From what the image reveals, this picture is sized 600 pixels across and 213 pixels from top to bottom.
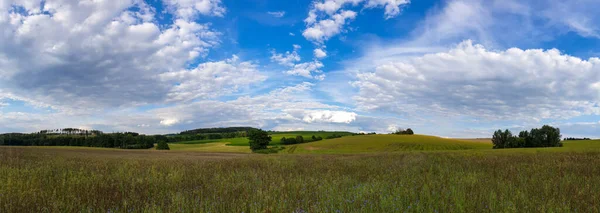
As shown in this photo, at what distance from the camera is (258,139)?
7544cm

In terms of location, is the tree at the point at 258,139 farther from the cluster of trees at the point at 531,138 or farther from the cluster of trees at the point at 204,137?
the cluster of trees at the point at 531,138

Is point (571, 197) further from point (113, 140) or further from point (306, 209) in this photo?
point (113, 140)

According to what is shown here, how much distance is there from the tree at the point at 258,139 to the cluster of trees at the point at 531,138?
54.6 meters

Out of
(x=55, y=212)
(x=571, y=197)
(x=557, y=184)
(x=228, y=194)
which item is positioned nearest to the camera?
(x=55, y=212)

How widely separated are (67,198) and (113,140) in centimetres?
9312

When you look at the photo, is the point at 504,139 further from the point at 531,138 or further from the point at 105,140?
the point at 105,140

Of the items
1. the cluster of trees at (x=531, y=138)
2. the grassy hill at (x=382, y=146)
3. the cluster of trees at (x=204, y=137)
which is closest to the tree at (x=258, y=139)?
the grassy hill at (x=382, y=146)

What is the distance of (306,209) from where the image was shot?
14.6 ft

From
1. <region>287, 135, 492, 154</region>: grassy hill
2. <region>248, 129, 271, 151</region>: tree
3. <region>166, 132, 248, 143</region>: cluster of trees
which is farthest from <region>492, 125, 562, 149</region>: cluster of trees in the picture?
<region>166, 132, 248, 143</region>: cluster of trees

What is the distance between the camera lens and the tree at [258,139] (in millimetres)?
74562

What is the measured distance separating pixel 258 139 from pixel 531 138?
222ft

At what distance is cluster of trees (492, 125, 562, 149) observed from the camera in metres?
76.6

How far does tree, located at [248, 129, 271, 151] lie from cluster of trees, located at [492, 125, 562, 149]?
179ft

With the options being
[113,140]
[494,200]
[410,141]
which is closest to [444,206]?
[494,200]
